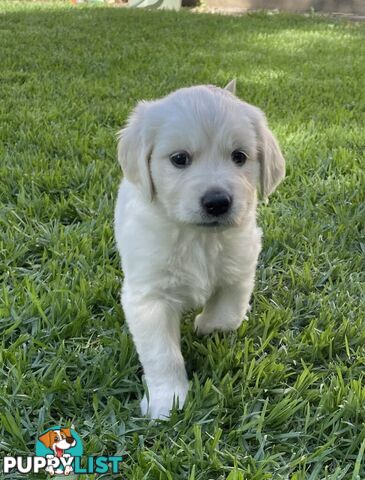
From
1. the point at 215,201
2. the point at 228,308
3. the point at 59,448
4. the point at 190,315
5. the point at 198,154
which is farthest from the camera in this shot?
the point at 190,315

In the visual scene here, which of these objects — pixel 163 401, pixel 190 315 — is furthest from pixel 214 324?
pixel 163 401

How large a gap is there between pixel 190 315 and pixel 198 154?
0.82 m

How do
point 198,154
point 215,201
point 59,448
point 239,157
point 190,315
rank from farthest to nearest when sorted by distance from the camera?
point 190,315 → point 239,157 → point 198,154 → point 215,201 → point 59,448

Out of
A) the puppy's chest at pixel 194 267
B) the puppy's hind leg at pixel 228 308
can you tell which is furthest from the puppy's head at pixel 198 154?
the puppy's hind leg at pixel 228 308

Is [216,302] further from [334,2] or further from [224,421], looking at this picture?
[334,2]

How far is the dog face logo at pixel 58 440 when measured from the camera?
1.73 meters

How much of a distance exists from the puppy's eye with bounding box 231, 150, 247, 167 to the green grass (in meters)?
0.68

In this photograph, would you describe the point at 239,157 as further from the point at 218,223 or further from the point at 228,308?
the point at 228,308

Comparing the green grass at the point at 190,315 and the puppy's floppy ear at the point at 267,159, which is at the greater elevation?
the puppy's floppy ear at the point at 267,159

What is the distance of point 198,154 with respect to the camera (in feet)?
6.50

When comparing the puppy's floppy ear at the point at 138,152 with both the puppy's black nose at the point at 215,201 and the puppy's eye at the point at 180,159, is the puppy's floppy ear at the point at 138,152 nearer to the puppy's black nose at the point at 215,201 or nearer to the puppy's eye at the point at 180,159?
the puppy's eye at the point at 180,159

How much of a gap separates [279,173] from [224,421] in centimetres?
98

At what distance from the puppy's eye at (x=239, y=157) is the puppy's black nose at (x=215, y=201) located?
23cm

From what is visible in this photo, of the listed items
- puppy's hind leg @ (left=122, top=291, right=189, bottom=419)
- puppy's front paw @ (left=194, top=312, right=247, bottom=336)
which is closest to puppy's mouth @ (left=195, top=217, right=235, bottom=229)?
puppy's hind leg @ (left=122, top=291, right=189, bottom=419)
